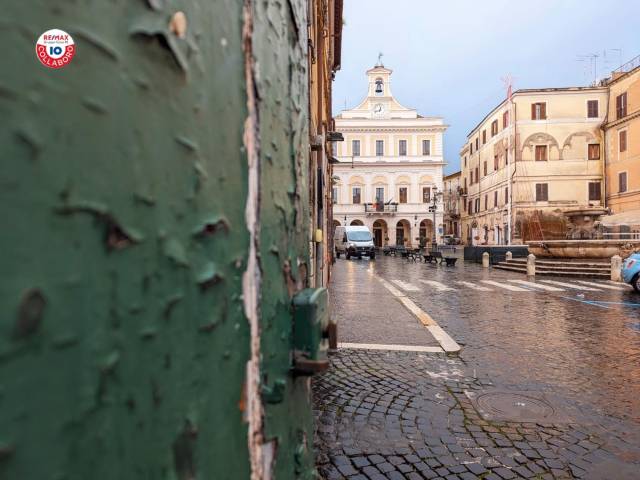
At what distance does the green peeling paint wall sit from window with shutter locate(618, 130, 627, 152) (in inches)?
1667

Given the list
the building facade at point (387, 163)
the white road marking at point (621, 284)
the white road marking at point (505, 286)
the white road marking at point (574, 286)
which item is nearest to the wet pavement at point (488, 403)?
the white road marking at point (505, 286)

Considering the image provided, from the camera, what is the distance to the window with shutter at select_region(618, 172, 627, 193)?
33.4 meters

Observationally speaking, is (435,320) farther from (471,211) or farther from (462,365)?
(471,211)

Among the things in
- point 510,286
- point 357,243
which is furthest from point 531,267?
point 357,243

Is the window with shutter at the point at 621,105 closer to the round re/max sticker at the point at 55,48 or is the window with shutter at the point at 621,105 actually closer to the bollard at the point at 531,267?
the bollard at the point at 531,267

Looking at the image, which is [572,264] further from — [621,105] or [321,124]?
[621,105]

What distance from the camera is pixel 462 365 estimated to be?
523 centimetres

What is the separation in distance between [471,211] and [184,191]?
5555 cm

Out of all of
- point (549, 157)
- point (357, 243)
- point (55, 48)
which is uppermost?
point (549, 157)

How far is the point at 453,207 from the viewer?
61.0 m

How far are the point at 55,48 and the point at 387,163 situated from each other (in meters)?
50.6

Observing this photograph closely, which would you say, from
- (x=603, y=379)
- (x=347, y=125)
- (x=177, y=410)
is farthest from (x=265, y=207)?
Result: (x=347, y=125)

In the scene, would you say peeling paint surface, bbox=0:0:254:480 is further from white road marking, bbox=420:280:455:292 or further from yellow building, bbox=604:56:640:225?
yellow building, bbox=604:56:640:225

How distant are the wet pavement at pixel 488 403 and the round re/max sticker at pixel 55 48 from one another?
10.2 feet
